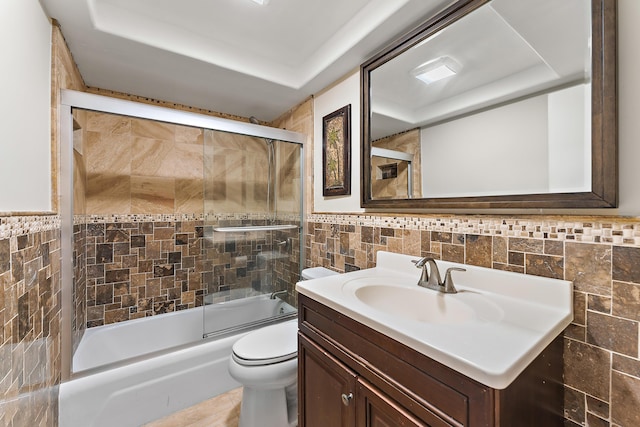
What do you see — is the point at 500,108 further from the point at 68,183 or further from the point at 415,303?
the point at 68,183

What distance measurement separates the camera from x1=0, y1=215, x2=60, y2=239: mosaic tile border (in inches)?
33.9

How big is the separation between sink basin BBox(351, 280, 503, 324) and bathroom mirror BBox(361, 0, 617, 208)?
1.29ft

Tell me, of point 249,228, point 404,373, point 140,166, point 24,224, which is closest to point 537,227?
point 404,373

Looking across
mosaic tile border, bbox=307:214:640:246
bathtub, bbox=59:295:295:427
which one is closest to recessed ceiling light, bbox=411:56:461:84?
mosaic tile border, bbox=307:214:640:246

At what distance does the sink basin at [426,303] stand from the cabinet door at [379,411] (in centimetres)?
25

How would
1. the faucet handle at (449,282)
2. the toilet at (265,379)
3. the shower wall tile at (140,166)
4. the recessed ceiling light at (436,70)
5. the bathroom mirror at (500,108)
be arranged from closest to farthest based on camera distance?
the bathroom mirror at (500,108) → the faucet handle at (449,282) → the recessed ceiling light at (436,70) → the toilet at (265,379) → the shower wall tile at (140,166)

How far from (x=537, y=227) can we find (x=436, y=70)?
84cm

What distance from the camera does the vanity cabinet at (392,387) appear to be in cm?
58

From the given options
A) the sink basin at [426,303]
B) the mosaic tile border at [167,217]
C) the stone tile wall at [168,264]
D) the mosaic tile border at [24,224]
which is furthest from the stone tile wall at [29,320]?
the sink basin at [426,303]

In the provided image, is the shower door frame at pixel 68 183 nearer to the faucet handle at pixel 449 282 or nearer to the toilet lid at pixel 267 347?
the toilet lid at pixel 267 347

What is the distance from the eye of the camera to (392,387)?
28.8 inches

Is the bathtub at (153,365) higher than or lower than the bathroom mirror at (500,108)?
lower

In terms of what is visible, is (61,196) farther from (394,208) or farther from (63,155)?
(394,208)

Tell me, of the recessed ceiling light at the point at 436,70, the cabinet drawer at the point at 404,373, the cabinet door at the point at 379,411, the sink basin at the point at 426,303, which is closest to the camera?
the cabinet drawer at the point at 404,373
